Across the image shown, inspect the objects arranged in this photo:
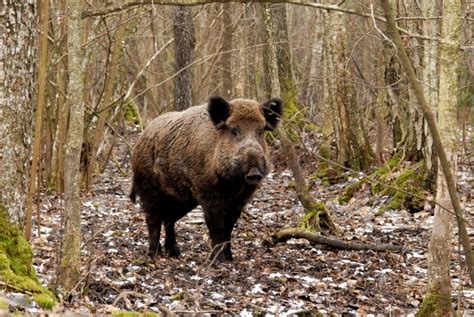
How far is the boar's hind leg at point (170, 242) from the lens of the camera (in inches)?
377

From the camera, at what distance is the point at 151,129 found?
10172mm

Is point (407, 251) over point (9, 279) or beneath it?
beneath

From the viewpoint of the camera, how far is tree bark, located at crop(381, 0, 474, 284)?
17.1 ft

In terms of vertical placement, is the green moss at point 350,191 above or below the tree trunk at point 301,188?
below

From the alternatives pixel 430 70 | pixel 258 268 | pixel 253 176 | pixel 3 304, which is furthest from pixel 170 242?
pixel 3 304

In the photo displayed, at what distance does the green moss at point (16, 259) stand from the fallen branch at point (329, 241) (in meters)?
4.76

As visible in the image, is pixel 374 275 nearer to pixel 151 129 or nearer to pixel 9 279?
pixel 151 129

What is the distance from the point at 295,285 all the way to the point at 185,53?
7867mm

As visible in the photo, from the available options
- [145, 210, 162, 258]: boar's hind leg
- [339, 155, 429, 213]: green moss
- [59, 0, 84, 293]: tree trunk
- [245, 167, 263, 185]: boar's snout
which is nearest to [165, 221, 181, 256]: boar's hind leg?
[145, 210, 162, 258]: boar's hind leg

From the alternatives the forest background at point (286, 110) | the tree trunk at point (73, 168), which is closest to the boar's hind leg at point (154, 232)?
the forest background at point (286, 110)

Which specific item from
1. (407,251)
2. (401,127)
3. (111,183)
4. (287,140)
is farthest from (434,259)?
(111,183)

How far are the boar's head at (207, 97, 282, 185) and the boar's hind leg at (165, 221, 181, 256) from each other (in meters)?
1.27

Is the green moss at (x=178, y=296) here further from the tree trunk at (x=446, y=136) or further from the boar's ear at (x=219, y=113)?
the boar's ear at (x=219, y=113)

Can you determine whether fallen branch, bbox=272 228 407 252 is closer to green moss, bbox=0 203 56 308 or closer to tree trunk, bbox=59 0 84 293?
tree trunk, bbox=59 0 84 293
